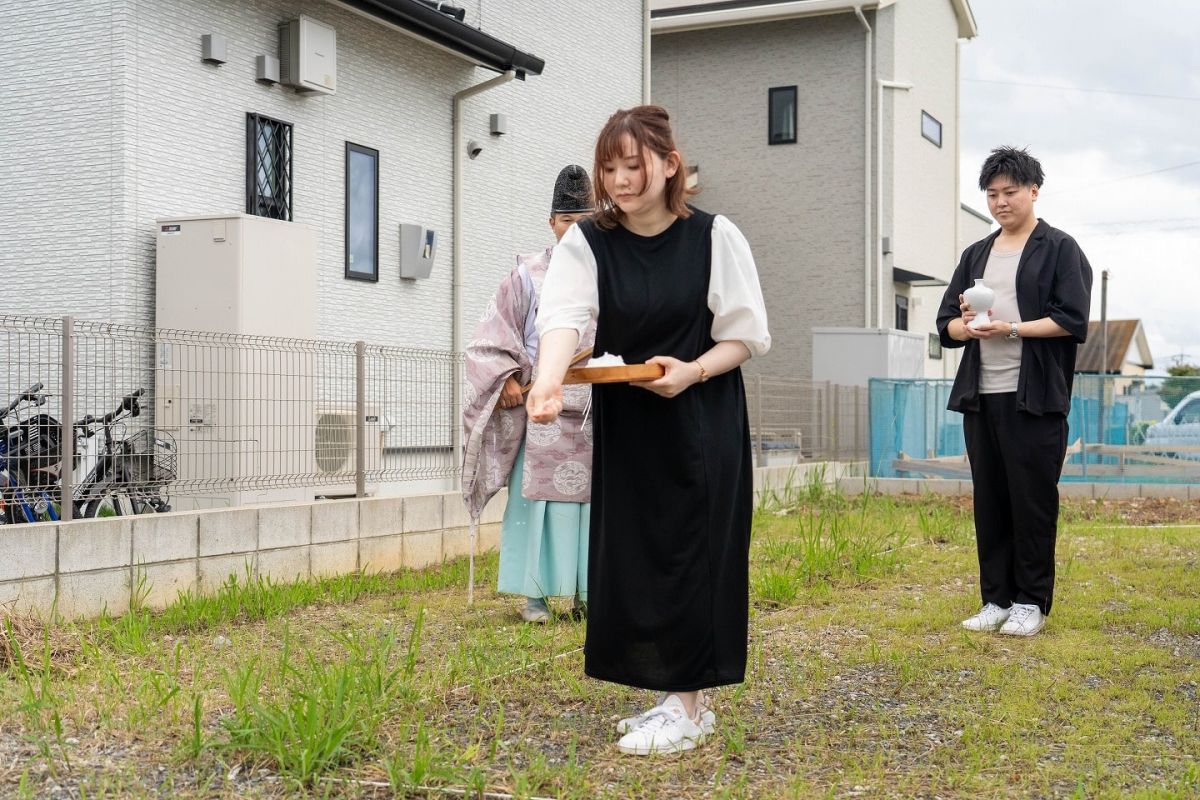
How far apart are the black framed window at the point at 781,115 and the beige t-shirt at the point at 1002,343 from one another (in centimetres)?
1474

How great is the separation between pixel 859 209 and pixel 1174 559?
41.0 feet

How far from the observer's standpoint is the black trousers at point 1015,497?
191 inches

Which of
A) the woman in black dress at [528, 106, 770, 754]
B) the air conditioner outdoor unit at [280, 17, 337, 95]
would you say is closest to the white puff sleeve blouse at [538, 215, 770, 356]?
the woman in black dress at [528, 106, 770, 754]

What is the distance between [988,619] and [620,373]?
2588 millimetres

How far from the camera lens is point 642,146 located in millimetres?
3182

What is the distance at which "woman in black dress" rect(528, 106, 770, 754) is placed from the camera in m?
3.21

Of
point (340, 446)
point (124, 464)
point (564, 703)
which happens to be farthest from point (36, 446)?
point (564, 703)

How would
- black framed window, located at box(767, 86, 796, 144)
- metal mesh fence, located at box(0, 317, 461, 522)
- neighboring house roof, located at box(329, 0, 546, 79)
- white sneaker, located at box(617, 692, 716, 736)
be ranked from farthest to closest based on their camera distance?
black framed window, located at box(767, 86, 796, 144) → neighboring house roof, located at box(329, 0, 546, 79) → metal mesh fence, located at box(0, 317, 461, 522) → white sneaker, located at box(617, 692, 716, 736)

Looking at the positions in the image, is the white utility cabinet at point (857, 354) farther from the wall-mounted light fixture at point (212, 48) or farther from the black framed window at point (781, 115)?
the wall-mounted light fixture at point (212, 48)

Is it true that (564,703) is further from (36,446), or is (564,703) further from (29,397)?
(29,397)

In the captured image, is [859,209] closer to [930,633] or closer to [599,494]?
[930,633]

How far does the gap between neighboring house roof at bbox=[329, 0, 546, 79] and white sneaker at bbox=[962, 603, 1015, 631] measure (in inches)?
257

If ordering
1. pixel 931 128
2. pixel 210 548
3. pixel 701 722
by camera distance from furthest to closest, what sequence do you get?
1. pixel 931 128
2. pixel 210 548
3. pixel 701 722

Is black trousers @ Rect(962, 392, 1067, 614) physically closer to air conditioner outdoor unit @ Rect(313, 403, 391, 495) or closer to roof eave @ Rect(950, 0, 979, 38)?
air conditioner outdoor unit @ Rect(313, 403, 391, 495)
